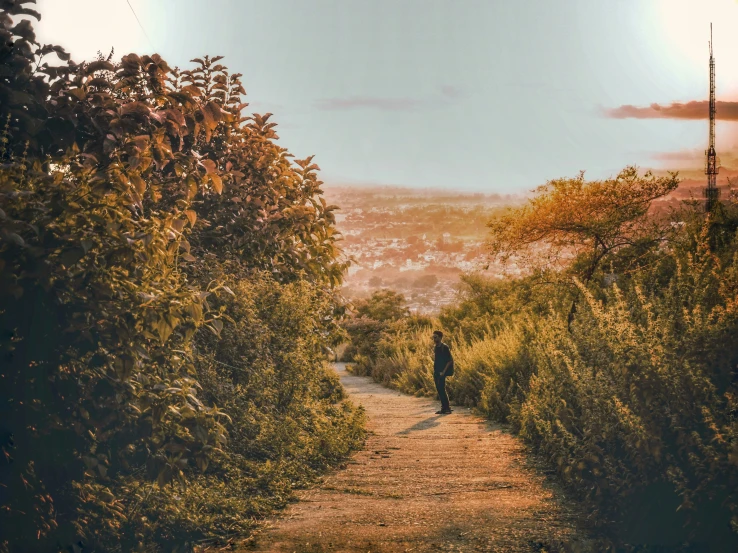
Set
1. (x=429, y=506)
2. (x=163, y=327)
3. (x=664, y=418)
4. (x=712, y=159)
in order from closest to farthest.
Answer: (x=163, y=327) < (x=664, y=418) < (x=429, y=506) < (x=712, y=159)

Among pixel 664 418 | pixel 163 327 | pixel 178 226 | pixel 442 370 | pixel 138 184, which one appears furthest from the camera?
pixel 442 370

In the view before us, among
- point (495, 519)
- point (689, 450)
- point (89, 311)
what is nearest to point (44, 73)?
point (89, 311)

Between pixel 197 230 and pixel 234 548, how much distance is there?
4542mm

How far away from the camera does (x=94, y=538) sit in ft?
17.0

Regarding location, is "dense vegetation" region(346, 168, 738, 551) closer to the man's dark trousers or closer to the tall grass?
the tall grass

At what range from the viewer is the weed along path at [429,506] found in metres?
5.77

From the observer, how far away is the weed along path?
18.9ft

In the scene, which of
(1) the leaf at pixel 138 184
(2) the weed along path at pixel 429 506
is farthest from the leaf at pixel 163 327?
(2) the weed along path at pixel 429 506

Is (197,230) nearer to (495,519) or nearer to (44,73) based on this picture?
(44,73)

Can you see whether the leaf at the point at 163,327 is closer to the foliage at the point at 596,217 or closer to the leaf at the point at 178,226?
the leaf at the point at 178,226

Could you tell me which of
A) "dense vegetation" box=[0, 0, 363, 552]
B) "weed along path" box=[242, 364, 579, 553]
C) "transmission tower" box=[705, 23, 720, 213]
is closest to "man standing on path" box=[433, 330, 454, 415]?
"weed along path" box=[242, 364, 579, 553]

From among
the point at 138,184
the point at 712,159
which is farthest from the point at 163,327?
the point at 712,159

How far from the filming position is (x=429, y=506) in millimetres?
6785

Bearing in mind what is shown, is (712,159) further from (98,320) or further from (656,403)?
(98,320)
